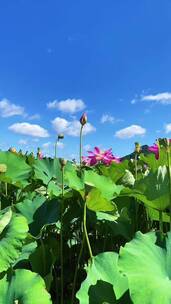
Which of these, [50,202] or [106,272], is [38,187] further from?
[106,272]

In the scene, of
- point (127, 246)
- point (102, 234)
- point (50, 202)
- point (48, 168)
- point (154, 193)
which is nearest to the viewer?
point (127, 246)

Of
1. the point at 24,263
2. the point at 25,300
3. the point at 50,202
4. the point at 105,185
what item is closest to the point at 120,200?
the point at 105,185

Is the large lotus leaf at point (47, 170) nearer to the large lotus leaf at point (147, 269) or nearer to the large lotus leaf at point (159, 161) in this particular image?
the large lotus leaf at point (159, 161)

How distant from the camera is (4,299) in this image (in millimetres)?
1065

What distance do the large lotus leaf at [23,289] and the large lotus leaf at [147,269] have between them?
0.18 meters

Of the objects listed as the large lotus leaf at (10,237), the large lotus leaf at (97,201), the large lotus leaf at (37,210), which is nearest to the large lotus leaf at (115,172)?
the large lotus leaf at (37,210)

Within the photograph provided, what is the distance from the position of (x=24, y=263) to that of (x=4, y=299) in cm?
28

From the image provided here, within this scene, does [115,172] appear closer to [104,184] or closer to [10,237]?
[104,184]

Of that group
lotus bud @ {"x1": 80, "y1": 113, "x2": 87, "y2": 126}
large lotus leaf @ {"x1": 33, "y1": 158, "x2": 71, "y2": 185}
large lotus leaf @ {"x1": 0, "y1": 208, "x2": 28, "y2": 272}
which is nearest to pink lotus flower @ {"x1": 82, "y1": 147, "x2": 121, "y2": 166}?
large lotus leaf @ {"x1": 33, "y1": 158, "x2": 71, "y2": 185}

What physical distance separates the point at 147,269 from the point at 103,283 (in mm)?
109

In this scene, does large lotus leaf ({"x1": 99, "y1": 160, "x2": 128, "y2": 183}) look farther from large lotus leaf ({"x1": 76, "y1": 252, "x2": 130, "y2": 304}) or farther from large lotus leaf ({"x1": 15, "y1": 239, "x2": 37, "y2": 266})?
large lotus leaf ({"x1": 76, "y1": 252, "x2": 130, "y2": 304})

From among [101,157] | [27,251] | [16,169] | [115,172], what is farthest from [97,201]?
[101,157]

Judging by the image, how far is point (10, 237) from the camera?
113cm

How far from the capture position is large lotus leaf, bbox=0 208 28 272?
1.10m
